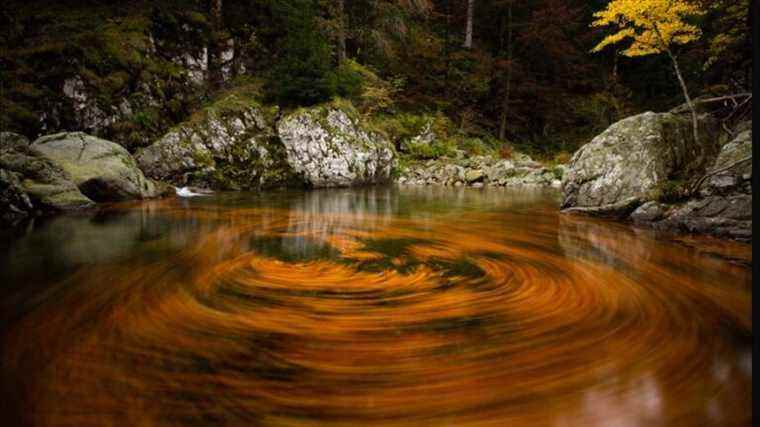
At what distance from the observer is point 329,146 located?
1188 cm

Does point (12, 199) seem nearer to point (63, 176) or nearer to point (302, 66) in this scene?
point (63, 176)

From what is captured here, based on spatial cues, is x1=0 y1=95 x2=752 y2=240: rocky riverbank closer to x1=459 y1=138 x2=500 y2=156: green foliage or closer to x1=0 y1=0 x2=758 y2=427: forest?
x1=0 y1=0 x2=758 y2=427: forest

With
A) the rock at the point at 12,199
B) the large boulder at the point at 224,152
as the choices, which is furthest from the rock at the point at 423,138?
the rock at the point at 12,199

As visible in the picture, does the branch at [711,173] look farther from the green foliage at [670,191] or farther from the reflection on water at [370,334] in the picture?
the reflection on water at [370,334]

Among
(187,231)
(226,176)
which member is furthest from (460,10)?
(187,231)

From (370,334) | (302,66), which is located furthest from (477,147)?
(370,334)

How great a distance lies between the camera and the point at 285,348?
5.65 feet

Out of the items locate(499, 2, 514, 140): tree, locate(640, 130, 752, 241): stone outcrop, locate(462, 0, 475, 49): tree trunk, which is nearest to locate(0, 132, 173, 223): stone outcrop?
locate(640, 130, 752, 241): stone outcrop

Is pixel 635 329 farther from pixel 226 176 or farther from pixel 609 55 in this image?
pixel 609 55

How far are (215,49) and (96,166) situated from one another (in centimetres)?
768

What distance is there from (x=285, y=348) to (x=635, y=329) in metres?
1.76

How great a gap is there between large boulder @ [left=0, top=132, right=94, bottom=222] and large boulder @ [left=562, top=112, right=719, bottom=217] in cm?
863

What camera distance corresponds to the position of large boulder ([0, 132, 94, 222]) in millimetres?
5508

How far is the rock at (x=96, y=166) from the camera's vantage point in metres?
7.20
